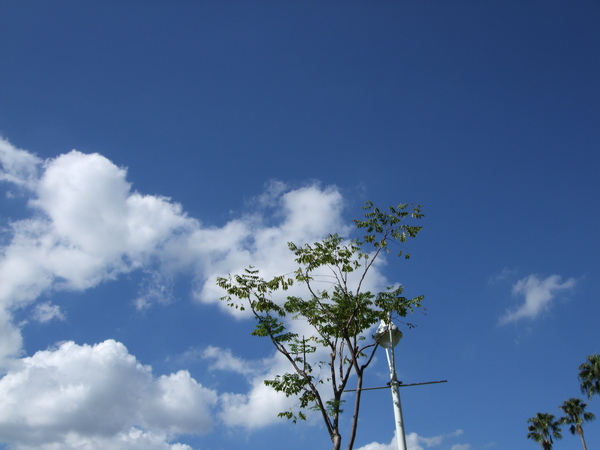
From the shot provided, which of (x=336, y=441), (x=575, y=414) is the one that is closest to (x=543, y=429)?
(x=575, y=414)

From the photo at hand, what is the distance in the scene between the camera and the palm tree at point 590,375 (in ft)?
150

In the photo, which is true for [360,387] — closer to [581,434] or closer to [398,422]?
[398,422]

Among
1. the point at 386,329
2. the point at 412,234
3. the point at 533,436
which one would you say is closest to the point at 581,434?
the point at 533,436

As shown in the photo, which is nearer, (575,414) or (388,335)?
(388,335)

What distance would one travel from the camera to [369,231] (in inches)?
688

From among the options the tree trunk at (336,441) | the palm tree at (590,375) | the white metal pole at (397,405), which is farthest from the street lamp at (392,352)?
the palm tree at (590,375)

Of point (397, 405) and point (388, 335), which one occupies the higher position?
point (388, 335)

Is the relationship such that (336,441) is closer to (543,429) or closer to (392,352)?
(392,352)

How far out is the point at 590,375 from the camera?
46188 mm

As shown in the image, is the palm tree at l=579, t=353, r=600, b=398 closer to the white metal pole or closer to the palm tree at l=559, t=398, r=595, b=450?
the palm tree at l=559, t=398, r=595, b=450

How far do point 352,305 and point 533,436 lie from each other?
43604 mm

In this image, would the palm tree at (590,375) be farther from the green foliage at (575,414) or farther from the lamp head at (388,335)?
the lamp head at (388,335)

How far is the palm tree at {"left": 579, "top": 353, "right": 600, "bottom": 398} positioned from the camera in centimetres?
4575

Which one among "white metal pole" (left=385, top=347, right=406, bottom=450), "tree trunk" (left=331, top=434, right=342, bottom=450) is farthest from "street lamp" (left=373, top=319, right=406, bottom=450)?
"tree trunk" (left=331, top=434, right=342, bottom=450)
